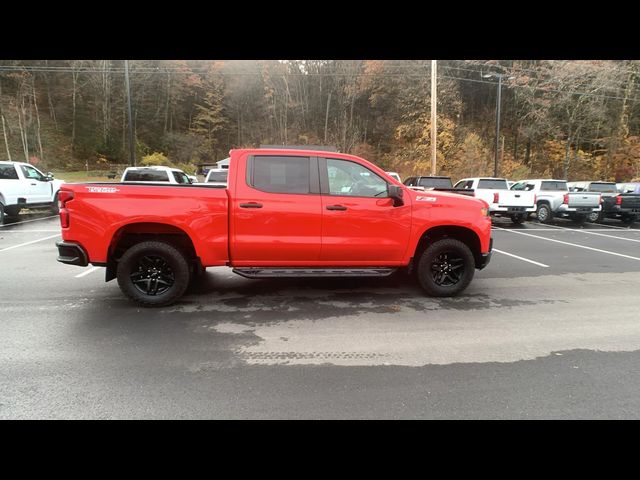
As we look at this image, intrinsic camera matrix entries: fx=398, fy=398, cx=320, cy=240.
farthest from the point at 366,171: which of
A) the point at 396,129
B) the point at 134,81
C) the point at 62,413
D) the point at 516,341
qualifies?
the point at 134,81

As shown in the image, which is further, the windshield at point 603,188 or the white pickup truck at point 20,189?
the windshield at point 603,188

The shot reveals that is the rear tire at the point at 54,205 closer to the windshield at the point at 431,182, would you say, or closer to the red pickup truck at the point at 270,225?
the red pickup truck at the point at 270,225

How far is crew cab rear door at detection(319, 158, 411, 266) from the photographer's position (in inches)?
214

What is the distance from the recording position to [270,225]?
208 inches

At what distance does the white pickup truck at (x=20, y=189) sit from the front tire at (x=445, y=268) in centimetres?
1380

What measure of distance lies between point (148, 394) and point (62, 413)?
58cm

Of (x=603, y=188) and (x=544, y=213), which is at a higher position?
(x=603, y=188)

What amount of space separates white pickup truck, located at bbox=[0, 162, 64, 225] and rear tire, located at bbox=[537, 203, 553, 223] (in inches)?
740

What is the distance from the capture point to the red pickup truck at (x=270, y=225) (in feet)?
16.5

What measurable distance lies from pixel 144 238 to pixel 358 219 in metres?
2.90

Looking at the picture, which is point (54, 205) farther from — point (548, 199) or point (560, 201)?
point (560, 201)

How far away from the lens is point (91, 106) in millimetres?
44250

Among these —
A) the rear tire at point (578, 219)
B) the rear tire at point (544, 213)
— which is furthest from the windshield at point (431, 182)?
the rear tire at point (578, 219)

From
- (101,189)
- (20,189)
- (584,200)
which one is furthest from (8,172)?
(584,200)
